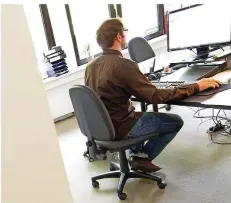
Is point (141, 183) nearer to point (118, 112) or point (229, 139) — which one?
point (118, 112)

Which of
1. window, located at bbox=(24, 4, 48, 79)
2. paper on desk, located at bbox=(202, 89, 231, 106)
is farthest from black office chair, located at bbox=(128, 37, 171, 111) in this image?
paper on desk, located at bbox=(202, 89, 231, 106)

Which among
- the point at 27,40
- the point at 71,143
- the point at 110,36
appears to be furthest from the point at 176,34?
the point at 27,40

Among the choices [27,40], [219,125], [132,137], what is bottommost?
[219,125]

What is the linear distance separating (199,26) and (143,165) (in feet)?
4.18

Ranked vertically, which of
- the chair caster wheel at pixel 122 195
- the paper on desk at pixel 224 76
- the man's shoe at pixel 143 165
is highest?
the paper on desk at pixel 224 76

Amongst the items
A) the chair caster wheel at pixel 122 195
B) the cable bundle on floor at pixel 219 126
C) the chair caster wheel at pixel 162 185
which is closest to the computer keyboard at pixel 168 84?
the chair caster wheel at pixel 162 185

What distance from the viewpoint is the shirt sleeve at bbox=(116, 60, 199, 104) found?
1.83 m

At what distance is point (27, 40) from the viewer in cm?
74

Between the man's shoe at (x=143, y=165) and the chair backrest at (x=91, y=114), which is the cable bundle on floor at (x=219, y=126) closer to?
the man's shoe at (x=143, y=165)

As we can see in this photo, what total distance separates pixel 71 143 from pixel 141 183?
4.33 feet

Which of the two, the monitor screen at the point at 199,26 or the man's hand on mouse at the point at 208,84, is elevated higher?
the monitor screen at the point at 199,26

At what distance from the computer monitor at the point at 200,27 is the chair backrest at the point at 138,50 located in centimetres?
101

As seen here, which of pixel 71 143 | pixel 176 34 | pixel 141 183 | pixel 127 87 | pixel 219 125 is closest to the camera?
pixel 127 87

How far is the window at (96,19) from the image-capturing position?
4.38 m
